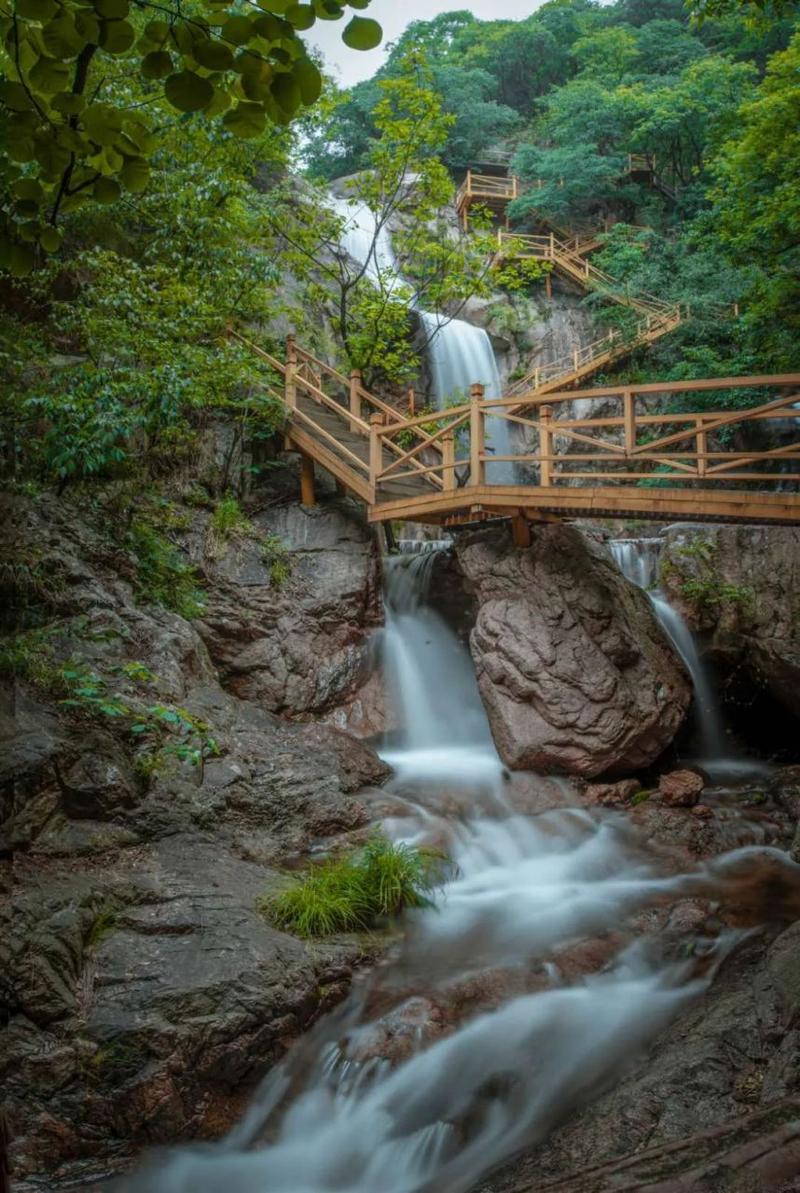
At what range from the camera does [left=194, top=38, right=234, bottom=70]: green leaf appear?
1508 mm

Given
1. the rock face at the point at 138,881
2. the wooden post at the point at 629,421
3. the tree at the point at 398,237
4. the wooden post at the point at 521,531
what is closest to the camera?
the rock face at the point at 138,881

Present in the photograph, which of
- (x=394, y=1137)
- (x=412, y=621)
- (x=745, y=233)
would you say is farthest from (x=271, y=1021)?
(x=745, y=233)

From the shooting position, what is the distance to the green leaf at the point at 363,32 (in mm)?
1499

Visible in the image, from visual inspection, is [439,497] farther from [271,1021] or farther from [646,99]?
[646,99]

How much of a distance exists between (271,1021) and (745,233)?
1405cm

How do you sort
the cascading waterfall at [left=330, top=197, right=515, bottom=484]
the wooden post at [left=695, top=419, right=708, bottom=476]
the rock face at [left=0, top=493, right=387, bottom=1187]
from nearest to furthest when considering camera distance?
the rock face at [left=0, top=493, right=387, bottom=1187] < the wooden post at [left=695, top=419, right=708, bottom=476] < the cascading waterfall at [left=330, top=197, right=515, bottom=484]

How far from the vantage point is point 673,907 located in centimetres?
562

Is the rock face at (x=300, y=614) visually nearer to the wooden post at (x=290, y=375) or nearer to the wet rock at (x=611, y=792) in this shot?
the wooden post at (x=290, y=375)

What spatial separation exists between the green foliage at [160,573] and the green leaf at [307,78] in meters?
6.61

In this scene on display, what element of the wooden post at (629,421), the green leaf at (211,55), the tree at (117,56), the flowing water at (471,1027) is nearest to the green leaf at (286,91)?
the tree at (117,56)

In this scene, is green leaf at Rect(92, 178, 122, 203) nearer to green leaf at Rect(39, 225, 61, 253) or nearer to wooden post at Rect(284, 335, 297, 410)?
green leaf at Rect(39, 225, 61, 253)

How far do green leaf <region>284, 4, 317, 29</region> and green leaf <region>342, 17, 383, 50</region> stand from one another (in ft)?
0.25

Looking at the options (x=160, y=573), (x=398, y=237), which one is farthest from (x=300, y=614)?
(x=398, y=237)

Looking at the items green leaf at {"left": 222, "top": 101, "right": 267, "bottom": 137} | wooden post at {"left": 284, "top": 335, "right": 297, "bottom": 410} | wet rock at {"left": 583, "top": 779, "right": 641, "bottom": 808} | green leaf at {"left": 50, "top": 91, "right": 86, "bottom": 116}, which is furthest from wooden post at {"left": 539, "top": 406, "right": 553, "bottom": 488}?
green leaf at {"left": 50, "top": 91, "right": 86, "bottom": 116}
